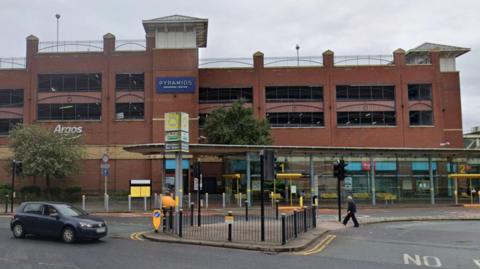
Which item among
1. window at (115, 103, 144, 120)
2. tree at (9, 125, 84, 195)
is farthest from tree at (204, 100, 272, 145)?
tree at (9, 125, 84, 195)

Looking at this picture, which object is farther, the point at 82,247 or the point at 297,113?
the point at 297,113

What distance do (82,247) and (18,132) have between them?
30530 millimetres

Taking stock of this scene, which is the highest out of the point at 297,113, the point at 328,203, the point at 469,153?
the point at 297,113

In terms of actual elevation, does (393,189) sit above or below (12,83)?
below

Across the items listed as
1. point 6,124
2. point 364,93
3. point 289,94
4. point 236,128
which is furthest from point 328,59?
point 6,124

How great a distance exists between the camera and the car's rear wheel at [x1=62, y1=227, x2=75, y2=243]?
15312mm

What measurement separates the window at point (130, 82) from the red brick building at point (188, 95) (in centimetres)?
10

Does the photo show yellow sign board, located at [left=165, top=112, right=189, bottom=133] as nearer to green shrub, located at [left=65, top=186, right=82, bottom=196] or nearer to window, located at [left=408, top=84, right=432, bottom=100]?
green shrub, located at [left=65, top=186, right=82, bottom=196]

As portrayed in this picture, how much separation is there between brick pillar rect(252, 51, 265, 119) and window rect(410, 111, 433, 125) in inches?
661

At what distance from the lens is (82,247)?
14484mm

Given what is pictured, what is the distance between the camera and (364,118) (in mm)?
53375

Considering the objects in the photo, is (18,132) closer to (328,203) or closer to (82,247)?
(328,203)

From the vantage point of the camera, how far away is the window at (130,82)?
163ft

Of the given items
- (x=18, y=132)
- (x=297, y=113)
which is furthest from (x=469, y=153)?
(x=18, y=132)
